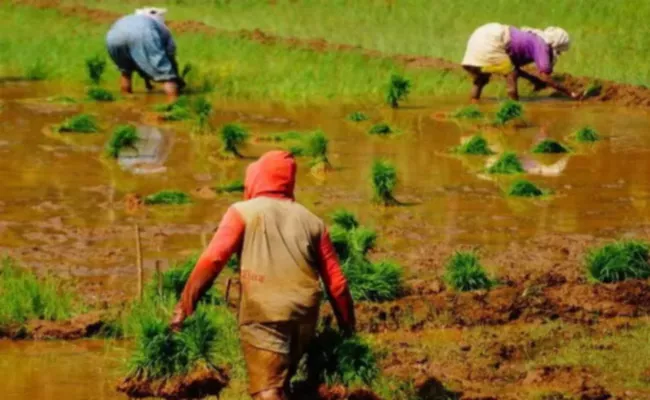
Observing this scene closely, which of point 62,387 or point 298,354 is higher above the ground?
point 298,354

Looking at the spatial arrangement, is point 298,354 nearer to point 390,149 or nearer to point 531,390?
point 531,390

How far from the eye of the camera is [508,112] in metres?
15.3

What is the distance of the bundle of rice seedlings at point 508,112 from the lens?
1533cm

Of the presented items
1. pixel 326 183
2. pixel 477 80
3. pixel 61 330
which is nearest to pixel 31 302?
pixel 61 330

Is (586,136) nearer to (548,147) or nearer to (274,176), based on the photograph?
(548,147)

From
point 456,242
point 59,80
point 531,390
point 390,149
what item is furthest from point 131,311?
point 59,80

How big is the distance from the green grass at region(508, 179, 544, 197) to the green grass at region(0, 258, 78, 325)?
15.1ft

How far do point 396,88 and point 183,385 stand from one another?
980cm

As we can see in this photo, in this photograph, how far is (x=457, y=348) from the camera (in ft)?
26.3

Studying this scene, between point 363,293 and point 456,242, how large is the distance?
1.86 m

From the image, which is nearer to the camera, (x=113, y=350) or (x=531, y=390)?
(x=531, y=390)

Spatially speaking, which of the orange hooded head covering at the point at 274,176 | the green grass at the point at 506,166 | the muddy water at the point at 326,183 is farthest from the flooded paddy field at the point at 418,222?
the orange hooded head covering at the point at 274,176

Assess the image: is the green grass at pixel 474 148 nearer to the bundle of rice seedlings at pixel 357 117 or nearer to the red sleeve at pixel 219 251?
the bundle of rice seedlings at pixel 357 117

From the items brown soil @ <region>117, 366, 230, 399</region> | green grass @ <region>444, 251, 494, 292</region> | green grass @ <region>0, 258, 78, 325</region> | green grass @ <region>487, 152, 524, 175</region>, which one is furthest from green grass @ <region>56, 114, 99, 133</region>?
brown soil @ <region>117, 366, 230, 399</region>
